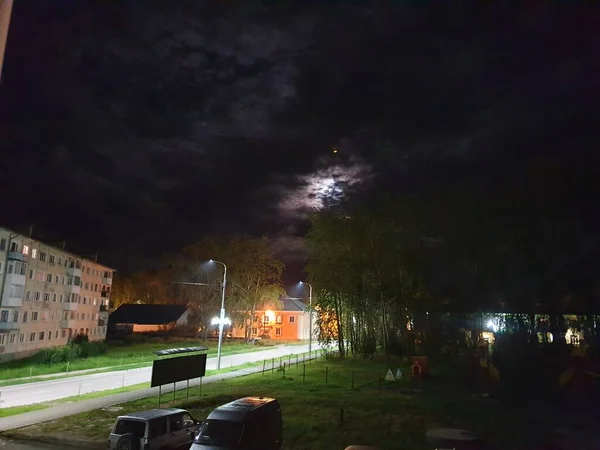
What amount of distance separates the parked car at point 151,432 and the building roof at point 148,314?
70645 millimetres

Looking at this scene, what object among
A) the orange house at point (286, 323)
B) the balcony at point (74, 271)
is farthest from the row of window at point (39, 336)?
the orange house at point (286, 323)

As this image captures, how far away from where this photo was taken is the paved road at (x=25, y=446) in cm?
1245

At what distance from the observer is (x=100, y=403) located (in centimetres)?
1981

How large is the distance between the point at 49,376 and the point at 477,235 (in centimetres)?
3415

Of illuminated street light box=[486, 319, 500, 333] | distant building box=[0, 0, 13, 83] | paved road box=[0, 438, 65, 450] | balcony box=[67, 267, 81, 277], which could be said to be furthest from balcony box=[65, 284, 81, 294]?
distant building box=[0, 0, 13, 83]

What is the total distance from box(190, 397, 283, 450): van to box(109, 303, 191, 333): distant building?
69804 millimetres

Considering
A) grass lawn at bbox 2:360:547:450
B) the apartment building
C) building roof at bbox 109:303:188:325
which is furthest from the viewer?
building roof at bbox 109:303:188:325

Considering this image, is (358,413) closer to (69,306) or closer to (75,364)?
(75,364)

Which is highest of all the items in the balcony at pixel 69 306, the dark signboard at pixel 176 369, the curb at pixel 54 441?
the balcony at pixel 69 306

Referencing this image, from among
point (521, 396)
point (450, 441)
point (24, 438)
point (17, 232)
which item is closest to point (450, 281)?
point (521, 396)

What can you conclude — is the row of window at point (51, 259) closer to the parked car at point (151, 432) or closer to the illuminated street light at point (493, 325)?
the parked car at point (151, 432)

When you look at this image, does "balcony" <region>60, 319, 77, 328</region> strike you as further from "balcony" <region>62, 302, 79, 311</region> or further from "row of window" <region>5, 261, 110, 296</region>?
"row of window" <region>5, 261, 110, 296</region>

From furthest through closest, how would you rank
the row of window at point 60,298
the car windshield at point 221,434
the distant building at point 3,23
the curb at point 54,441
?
the row of window at point 60,298, the curb at point 54,441, the car windshield at point 221,434, the distant building at point 3,23

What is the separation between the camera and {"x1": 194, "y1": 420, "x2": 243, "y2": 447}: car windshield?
10.1 metres
